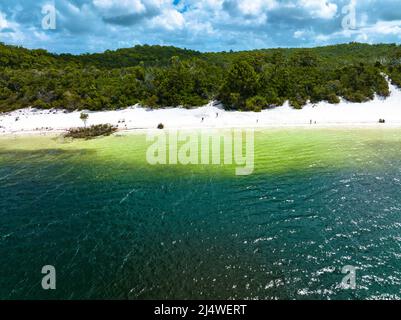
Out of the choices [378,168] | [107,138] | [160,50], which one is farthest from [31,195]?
[160,50]

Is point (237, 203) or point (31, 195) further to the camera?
point (31, 195)

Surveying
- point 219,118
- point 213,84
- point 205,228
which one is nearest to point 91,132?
point 219,118

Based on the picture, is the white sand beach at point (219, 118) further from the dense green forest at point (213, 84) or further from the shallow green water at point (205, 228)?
the shallow green water at point (205, 228)

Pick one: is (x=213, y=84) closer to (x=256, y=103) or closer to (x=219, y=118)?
(x=256, y=103)

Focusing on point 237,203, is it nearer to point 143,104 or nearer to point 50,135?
point 50,135

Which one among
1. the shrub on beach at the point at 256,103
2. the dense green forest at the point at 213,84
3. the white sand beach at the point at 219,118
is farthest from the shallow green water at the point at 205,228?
the dense green forest at the point at 213,84

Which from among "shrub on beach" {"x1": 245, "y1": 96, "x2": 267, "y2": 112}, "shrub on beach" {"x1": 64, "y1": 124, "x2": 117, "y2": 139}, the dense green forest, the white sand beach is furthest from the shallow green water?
the dense green forest
